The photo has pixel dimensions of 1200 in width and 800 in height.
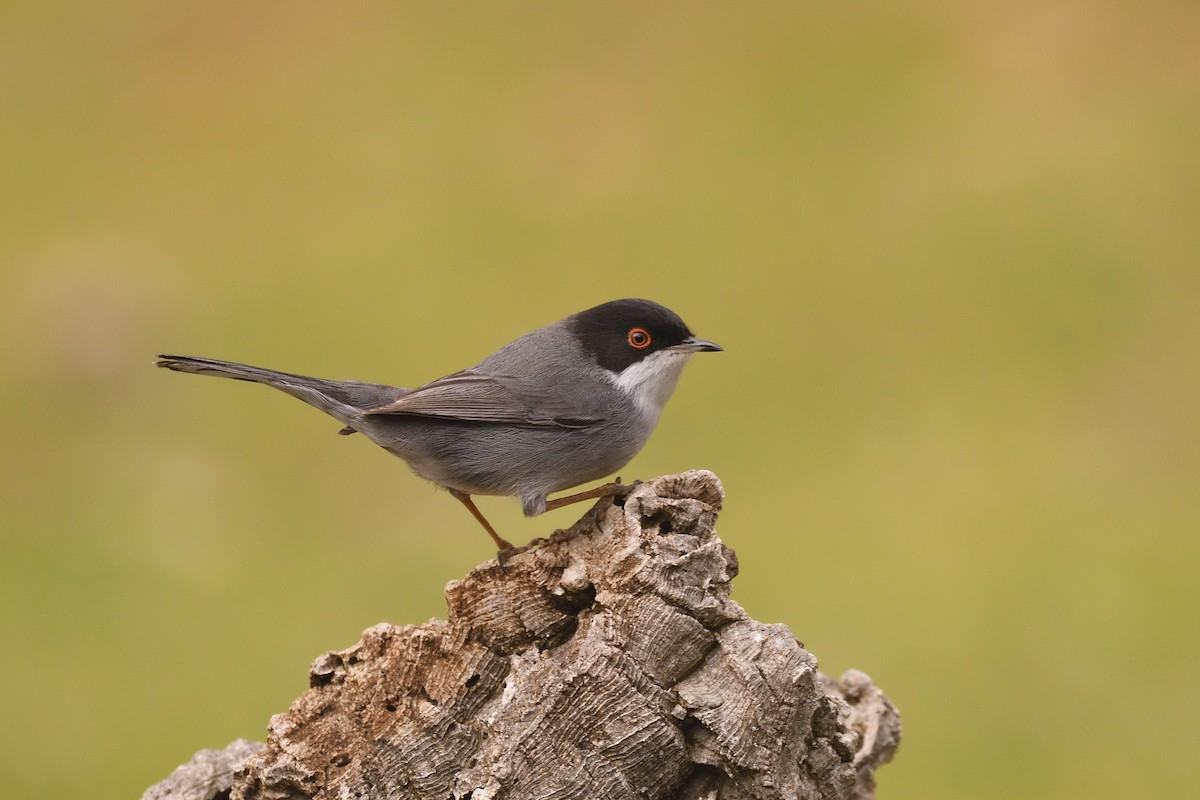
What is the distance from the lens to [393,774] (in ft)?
12.6

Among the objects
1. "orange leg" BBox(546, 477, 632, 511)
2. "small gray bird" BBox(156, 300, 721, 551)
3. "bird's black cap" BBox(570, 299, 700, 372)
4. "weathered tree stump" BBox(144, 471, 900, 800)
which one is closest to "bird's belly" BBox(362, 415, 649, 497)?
"small gray bird" BBox(156, 300, 721, 551)

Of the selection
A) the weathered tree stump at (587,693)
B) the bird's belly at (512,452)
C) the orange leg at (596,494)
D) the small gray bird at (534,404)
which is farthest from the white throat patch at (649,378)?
the weathered tree stump at (587,693)

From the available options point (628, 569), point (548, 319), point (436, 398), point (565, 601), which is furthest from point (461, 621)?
point (548, 319)

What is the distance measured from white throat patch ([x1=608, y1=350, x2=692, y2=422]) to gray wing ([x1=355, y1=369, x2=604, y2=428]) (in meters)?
0.23

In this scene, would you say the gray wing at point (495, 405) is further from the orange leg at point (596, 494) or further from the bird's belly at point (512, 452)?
the orange leg at point (596, 494)

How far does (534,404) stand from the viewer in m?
5.25

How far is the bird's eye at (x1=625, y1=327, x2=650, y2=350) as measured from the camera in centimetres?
534

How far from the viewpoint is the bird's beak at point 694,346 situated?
531 cm

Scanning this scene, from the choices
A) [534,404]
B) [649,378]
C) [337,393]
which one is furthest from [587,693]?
[337,393]

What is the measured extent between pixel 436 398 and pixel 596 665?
1880 millimetres

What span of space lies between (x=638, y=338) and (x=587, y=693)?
2037 mm

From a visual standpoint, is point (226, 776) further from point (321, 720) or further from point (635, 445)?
point (635, 445)

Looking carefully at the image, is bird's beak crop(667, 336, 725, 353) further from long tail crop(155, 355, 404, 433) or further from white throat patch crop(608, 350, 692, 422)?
long tail crop(155, 355, 404, 433)

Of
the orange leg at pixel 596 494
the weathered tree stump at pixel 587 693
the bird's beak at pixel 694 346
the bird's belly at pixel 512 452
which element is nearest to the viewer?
the weathered tree stump at pixel 587 693
